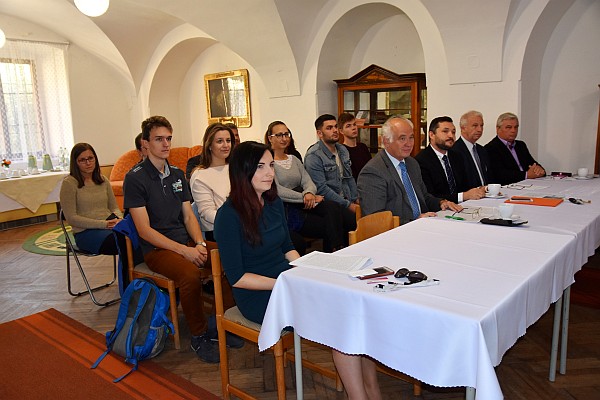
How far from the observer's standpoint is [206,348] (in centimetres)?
294

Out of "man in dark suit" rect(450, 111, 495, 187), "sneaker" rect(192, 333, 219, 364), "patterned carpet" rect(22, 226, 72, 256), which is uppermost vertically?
"man in dark suit" rect(450, 111, 495, 187)

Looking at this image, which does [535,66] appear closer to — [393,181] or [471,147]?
[471,147]

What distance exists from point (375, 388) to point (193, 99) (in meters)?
7.64

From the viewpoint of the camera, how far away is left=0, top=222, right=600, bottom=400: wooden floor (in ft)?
8.04

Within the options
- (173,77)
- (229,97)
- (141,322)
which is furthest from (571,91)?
(173,77)

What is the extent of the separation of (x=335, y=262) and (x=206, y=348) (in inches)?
55.6

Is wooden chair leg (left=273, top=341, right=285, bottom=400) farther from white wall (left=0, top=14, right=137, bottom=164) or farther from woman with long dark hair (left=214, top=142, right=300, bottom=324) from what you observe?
white wall (left=0, top=14, right=137, bottom=164)

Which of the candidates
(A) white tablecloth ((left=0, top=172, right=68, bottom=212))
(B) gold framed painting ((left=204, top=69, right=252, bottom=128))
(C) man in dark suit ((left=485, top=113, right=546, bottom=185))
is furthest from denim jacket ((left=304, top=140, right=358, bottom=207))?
(A) white tablecloth ((left=0, top=172, right=68, bottom=212))

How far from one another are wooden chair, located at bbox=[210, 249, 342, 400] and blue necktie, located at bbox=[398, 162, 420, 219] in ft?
4.04

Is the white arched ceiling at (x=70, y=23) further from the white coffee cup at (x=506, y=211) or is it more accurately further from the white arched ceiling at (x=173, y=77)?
the white coffee cup at (x=506, y=211)

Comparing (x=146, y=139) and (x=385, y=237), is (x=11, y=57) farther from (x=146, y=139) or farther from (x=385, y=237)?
(x=385, y=237)

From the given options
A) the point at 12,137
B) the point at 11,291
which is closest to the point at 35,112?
the point at 12,137

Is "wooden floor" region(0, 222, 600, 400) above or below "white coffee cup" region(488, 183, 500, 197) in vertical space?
below

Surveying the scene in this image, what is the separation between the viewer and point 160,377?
274 centimetres
